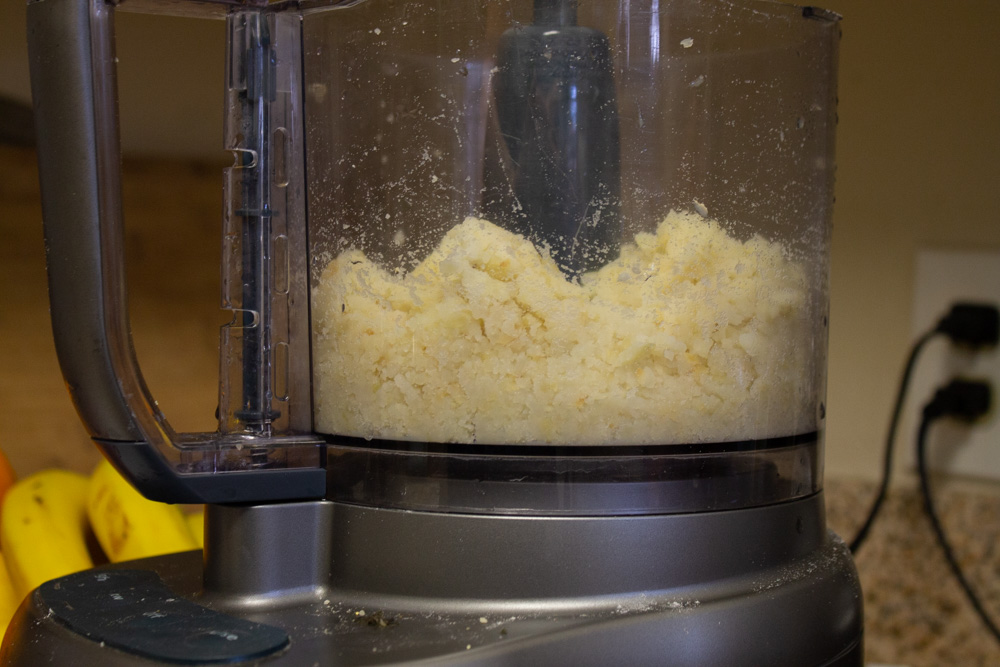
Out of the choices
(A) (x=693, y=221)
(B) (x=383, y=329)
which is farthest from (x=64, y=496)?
(A) (x=693, y=221)

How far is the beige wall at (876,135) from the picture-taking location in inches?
29.3

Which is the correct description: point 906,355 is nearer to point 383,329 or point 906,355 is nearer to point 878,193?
point 878,193

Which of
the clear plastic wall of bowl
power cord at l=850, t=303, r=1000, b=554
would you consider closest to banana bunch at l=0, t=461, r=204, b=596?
the clear plastic wall of bowl

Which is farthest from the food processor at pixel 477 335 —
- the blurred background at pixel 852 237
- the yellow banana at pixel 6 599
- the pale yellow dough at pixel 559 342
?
the blurred background at pixel 852 237

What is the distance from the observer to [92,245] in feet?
1.21

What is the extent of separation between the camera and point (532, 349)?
0.38 m

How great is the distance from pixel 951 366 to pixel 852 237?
0.45 ft

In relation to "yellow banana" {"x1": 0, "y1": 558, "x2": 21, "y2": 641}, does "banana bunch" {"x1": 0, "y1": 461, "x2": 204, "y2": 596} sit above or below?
above

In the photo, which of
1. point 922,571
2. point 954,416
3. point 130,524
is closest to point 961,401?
point 954,416

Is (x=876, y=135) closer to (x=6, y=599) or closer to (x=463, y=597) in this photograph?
(x=463, y=597)

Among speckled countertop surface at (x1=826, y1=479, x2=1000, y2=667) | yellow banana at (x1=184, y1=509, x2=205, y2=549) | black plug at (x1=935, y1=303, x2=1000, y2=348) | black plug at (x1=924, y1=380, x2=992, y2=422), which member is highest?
black plug at (x1=935, y1=303, x2=1000, y2=348)

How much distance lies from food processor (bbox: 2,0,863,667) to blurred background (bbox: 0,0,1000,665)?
1.25ft

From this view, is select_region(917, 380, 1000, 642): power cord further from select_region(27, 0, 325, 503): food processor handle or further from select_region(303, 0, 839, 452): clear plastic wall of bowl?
select_region(27, 0, 325, 503): food processor handle

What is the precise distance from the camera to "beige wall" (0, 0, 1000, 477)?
74 cm
